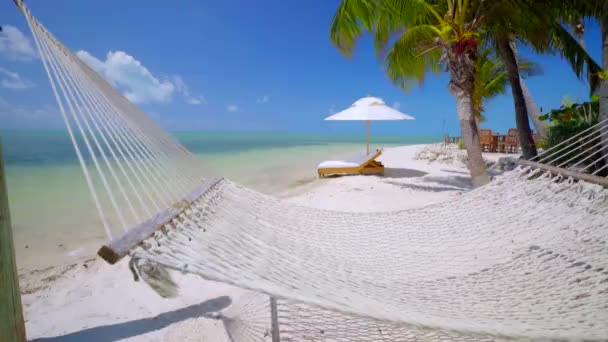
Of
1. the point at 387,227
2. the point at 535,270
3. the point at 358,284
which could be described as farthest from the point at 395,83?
the point at 358,284

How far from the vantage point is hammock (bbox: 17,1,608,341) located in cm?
83

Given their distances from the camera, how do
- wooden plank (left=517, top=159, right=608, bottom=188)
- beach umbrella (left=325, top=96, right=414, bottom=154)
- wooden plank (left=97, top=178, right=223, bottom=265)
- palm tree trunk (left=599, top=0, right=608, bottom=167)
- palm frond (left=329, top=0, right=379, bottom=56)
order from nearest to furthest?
wooden plank (left=97, top=178, right=223, bottom=265), wooden plank (left=517, top=159, right=608, bottom=188), palm tree trunk (left=599, top=0, right=608, bottom=167), palm frond (left=329, top=0, right=379, bottom=56), beach umbrella (left=325, top=96, right=414, bottom=154)

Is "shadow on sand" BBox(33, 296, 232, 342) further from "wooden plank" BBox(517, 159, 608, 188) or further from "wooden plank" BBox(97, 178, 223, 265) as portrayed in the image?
"wooden plank" BBox(517, 159, 608, 188)

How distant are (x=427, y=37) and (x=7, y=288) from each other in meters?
4.72

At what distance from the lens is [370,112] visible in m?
6.19

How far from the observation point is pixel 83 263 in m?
2.60

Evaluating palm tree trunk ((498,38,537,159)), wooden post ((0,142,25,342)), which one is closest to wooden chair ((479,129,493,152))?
palm tree trunk ((498,38,537,159))

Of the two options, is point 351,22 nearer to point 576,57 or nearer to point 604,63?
point 604,63

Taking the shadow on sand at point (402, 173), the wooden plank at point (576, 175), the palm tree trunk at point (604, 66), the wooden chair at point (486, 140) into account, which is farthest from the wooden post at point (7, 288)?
the wooden chair at point (486, 140)

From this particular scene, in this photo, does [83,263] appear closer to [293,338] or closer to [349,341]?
[293,338]

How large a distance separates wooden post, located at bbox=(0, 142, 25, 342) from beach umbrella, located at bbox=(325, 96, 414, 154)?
5575 millimetres

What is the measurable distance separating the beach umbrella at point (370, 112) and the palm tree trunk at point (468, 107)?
2228 mm

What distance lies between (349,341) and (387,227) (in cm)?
76

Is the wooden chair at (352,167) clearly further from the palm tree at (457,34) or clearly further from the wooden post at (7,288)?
the wooden post at (7,288)
